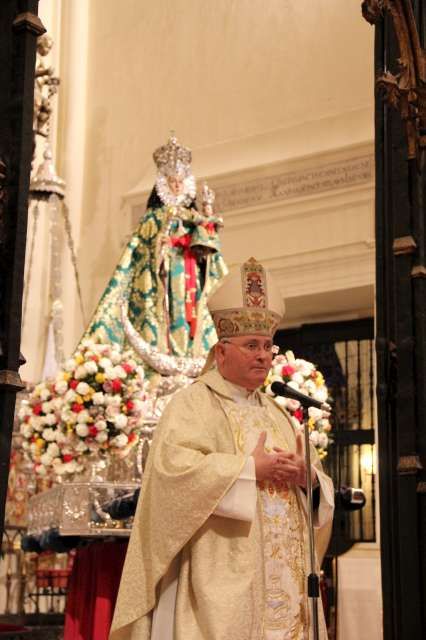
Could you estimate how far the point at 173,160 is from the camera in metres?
7.36

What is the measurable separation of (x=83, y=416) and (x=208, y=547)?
227cm

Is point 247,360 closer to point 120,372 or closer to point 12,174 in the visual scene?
point 12,174

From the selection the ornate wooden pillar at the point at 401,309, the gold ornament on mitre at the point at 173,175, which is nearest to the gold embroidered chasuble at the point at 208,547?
the ornate wooden pillar at the point at 401,309

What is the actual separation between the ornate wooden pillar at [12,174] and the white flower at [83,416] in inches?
115

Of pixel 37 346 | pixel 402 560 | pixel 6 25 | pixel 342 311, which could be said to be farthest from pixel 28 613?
pixel 6 25

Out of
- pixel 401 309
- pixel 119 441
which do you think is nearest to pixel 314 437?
pixel 119 441

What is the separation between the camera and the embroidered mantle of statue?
690cm

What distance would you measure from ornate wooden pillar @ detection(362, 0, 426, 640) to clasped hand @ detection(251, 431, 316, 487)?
66 cm

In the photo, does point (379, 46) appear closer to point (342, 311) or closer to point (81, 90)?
point (342, 311)

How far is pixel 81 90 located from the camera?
11.2 metres

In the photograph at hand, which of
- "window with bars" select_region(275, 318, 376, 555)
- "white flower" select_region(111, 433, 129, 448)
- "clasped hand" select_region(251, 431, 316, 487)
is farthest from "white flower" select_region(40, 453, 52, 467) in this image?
"window with bars" select_region(275, 318, 376, 555)

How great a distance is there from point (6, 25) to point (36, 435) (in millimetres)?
3281

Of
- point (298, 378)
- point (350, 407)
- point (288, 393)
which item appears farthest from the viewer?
point (350, 407)

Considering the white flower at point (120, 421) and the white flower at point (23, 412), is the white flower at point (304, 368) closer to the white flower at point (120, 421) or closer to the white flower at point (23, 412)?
the white flower at point (120, 421)
